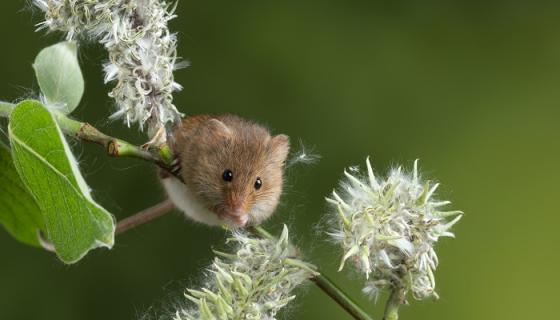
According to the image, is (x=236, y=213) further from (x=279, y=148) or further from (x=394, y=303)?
(x=394, y=303)

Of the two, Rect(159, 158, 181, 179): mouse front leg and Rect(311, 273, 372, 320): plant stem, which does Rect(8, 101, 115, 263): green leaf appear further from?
Rect(159, 158, 181, 179): mouse front leg

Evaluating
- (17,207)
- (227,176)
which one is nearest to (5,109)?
(17,207)

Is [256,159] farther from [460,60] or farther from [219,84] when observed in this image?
[460,60]

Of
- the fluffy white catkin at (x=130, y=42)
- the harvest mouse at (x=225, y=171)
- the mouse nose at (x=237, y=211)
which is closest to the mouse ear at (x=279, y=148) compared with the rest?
the harvest mouse at (x=225, y=171)

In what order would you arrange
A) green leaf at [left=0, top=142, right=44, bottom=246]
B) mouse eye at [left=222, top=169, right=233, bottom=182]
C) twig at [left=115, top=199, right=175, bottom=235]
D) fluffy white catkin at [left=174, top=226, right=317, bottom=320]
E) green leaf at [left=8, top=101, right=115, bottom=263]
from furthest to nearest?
mouse eye at [left=222, top=169, right=233, bottom=182] < twig at [left=115, top=199, right=175, bottom=235] < green leaf at [left=0, top=142, right=44, bottom=246] < fluffy white catkin at [left=174, top=226, right=317, bottom=320] < green leaf at [left=8, top=101, right=115, bottom=263]

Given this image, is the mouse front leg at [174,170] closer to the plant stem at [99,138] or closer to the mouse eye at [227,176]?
the mouse eye at [227,176]

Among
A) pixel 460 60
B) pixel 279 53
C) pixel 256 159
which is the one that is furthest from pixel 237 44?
pixel 256 159

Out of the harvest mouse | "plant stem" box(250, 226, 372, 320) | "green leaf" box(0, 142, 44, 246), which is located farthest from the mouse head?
"plant stem" box(250, 226, 372, 320)
